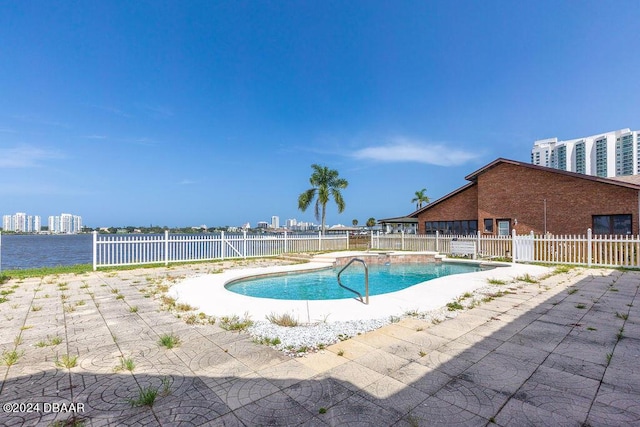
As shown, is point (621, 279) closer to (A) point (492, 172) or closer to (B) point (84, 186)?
(A) point (492, 172)

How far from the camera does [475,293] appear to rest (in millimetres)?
6250

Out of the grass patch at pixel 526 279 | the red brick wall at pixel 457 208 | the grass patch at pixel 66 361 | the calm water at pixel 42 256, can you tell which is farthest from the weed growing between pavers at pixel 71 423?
→ the red brick wall at pixel 457 208

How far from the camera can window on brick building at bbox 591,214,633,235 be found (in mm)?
13953

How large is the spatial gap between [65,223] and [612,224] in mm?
115675

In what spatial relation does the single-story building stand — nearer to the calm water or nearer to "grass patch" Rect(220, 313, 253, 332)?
the calm water

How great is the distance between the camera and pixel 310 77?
64.4 feet

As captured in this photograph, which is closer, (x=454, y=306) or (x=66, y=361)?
(x=66, y=361)

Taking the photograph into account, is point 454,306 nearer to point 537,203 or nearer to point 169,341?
point 169,341

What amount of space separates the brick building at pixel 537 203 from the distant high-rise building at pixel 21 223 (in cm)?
10086

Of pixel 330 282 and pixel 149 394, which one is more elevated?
pixel 149 394

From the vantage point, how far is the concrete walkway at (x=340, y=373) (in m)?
2.04

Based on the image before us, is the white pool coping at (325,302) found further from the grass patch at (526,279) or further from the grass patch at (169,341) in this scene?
the grass patch at (169,341)

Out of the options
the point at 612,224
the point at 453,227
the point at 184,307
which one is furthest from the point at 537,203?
the point at 184,307

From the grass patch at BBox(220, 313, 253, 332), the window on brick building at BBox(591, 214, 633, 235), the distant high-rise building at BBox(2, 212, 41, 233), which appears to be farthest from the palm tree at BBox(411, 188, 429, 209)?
the distant high-rise building at BBox(2, 212, 41, 233)
